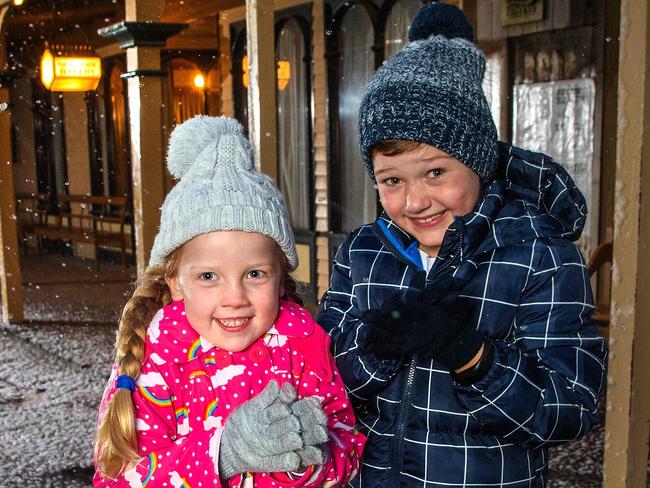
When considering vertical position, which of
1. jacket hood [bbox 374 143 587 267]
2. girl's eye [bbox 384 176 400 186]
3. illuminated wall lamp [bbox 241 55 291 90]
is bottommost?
jacket hood [bbox 374 143 587 267]

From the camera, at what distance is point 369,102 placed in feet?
5.59

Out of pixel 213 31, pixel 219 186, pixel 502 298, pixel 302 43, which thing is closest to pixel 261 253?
pixel 219 186

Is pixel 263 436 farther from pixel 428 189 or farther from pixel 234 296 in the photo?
pixel 428 189

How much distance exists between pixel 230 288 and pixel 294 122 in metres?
7.35

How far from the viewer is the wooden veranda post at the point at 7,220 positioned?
788 cm

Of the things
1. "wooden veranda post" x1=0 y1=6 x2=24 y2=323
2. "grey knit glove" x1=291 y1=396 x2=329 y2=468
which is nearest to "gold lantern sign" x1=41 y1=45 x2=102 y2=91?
"wooden veranda post" x1=0 y1=6 x2=24 y2=323

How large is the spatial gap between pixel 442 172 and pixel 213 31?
10.5 m

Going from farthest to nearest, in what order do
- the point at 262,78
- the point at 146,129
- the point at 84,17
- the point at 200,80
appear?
the point at 200,80
the point at 84,17
the point at 146,129
the point at 262,78

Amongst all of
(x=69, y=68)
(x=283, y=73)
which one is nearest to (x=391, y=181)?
(x=283, y=73)

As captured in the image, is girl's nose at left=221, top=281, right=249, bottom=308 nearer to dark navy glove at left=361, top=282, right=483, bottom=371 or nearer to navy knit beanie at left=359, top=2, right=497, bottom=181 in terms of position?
dark navy glove at left=361, top=282, right=483, bottom=371

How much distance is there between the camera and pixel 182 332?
5.35ft

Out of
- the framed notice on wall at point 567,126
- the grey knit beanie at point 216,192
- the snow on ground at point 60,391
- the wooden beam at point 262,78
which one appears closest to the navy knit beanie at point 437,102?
→ the grey knit beanie at point 216,192

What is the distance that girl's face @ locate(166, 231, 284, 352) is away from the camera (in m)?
1.59

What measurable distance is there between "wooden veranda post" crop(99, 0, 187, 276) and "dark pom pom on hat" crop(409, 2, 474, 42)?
330 cm
